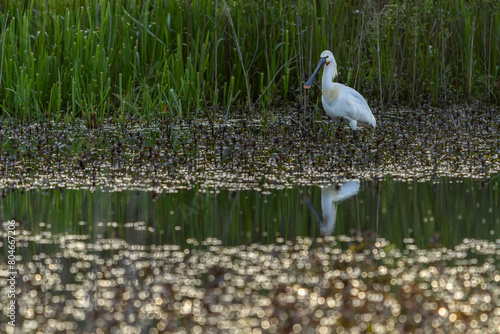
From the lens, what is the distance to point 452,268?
427 cm

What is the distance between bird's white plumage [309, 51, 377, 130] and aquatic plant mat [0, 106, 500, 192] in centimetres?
15

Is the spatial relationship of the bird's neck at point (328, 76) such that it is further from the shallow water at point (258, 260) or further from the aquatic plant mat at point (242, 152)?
the shallow water at point (258, 260)

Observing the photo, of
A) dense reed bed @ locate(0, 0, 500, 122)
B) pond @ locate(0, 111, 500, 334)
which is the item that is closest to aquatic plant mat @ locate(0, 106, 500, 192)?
pond @ locate(0, 111, 500, 334)

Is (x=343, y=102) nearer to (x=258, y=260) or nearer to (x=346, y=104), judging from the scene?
(x=346, y=104)

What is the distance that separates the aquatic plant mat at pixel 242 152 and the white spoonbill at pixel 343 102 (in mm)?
158

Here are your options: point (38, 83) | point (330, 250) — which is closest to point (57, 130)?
point (38, 83)

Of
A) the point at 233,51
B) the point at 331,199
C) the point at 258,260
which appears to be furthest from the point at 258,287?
the point at 233,51

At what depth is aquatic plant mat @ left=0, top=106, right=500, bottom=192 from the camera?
22.6 ft

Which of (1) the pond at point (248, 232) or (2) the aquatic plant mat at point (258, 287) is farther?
(1) the pond at point (248, 232)

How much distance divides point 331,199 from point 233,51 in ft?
18.3

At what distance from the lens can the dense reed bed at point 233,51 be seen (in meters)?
10.1

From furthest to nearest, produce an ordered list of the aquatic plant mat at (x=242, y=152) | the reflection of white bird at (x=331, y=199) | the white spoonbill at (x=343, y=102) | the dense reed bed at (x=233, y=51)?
the dense reed bed at (x=233, y=51) → the white spoonbill at (x=343, y=102) → the aquatic plant mat at (x=242, y=152) → the reflection of white bird at (x=331, y=199)

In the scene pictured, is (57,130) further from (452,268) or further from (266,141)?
(452,268)

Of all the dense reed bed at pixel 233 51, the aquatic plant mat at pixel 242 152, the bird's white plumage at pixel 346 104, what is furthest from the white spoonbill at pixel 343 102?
the dense reed bed at pixel 233 51
